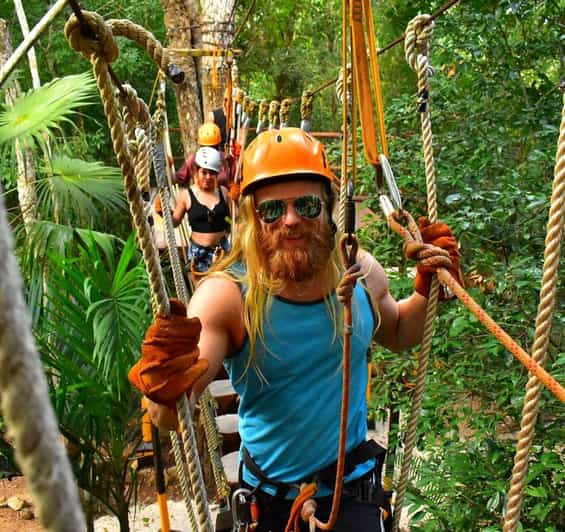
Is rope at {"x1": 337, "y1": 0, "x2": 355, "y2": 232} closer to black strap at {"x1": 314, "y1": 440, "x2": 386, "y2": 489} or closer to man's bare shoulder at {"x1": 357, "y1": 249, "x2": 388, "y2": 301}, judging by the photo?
man's bare shoulder at {"x1": 357, "y1": 249, "x2": 388, "y2": 301}

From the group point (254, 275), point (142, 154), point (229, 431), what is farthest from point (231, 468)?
point (142, 154)

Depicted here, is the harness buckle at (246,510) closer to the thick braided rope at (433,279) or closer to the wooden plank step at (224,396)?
the thick braided rope at (433,279)

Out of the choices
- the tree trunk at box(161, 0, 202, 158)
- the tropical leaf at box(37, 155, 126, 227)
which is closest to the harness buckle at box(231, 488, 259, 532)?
the tropical leaf at box(37, 155, 126, 227)

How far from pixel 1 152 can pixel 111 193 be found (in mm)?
539

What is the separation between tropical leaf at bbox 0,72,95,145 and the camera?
2.66 meters

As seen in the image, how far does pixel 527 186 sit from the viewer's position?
95.3 inches

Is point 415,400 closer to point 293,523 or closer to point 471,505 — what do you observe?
point 293,523

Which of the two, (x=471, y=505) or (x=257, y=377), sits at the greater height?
(x=257, y=377)

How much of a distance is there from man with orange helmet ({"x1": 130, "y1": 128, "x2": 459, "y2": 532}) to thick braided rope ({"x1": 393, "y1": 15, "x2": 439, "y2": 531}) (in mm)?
81

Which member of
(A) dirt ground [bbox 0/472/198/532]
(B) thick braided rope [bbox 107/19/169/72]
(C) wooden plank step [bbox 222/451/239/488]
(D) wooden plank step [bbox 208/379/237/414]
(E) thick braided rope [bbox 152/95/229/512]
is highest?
(B) thick braided rope [bbox 107/19/169/72]

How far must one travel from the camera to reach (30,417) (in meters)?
0.30

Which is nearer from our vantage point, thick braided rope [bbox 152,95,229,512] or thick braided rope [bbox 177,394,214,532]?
thick braided rope [bbox 177,394,214,532]

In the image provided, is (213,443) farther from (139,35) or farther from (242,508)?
(139,35)

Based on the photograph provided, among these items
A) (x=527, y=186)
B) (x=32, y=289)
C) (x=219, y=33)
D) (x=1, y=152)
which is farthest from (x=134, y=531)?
(x=219, y=33)
